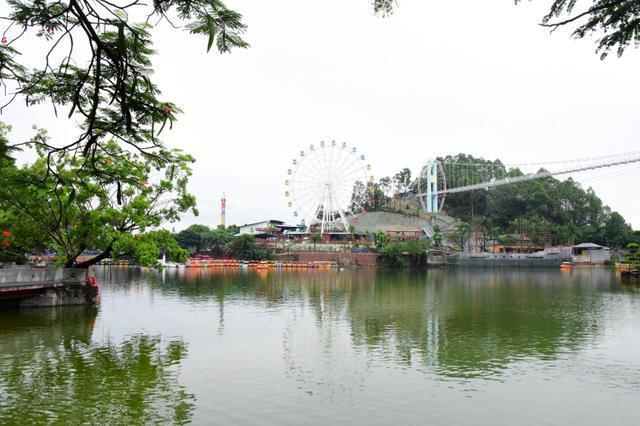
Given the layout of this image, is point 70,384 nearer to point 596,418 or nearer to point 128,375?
point 128,375

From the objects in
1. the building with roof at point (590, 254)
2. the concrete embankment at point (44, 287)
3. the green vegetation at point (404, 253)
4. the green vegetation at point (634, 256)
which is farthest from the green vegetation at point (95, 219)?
the building with roof at point (590, 254)

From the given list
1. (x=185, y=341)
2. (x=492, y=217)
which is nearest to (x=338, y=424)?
(x=185, y=341)

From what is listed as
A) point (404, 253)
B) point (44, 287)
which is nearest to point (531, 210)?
point (404, 253)

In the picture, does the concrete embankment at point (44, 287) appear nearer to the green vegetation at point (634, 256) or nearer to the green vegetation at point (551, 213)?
the green vegetation at point (634, 256)

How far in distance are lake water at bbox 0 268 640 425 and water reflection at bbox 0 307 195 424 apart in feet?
0.14

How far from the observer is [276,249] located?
9600 cm

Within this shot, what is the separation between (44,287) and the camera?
24.9m

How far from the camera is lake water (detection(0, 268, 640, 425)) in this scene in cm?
1179

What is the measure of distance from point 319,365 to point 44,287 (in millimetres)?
15641

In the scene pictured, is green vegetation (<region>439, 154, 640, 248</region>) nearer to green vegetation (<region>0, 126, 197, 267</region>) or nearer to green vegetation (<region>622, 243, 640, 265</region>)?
green vegetation (<region>622, 243, 640, 265</region>)

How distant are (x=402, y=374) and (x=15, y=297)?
1878cm

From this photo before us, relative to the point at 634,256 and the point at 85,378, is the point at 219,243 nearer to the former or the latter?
the point at 634,256

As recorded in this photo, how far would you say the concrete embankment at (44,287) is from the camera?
2292 cm

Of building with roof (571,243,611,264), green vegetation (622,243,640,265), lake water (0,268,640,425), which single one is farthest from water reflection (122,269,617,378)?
building with roof (571,243,611,264)
